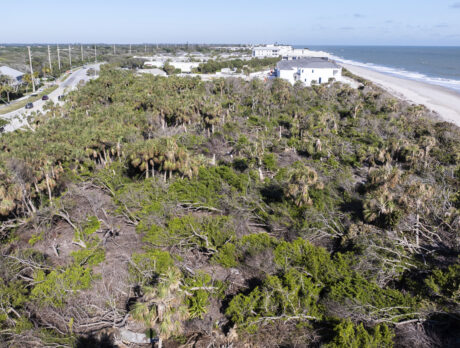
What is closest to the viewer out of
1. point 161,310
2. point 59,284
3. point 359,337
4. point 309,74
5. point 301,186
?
point 161,310

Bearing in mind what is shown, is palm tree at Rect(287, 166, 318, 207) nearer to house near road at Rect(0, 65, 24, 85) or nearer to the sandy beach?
the sandy beach

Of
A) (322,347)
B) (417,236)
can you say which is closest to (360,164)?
(417,236)

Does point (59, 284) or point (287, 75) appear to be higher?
point (287, 75)

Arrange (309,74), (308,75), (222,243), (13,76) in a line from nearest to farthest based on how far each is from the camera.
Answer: (222,243) < (309,74) < (308,75) < (13,76)

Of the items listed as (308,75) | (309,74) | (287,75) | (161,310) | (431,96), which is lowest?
(161,310)

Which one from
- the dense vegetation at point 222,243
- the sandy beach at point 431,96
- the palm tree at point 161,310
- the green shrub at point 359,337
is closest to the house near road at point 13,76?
the dense vegetation at point 222,243

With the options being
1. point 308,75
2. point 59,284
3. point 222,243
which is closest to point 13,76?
point 308,75

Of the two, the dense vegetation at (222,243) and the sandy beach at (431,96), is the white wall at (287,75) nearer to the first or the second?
the sandy beach at (431,96)

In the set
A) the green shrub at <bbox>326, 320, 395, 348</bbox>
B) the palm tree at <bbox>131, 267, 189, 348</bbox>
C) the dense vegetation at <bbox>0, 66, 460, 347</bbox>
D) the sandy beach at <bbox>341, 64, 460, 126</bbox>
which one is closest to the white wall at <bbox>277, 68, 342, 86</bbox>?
the sandy beach at <bbox>341, 64, 460, 126</bbox>

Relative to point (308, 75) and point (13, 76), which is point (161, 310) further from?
point (13, 76)
